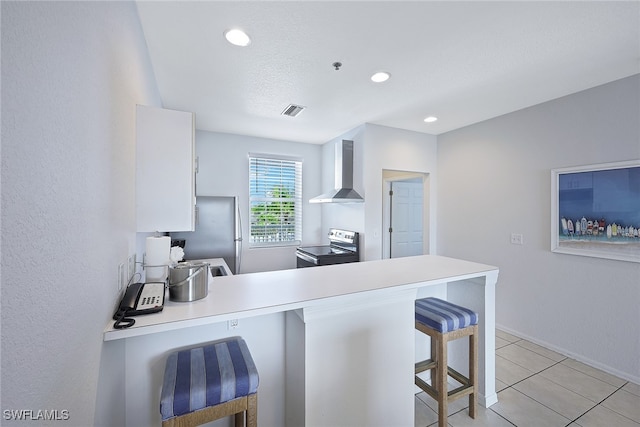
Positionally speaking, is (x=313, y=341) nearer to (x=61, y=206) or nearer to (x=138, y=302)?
(x=138, y=302)

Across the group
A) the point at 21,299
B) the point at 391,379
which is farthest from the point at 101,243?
the point at 391,379

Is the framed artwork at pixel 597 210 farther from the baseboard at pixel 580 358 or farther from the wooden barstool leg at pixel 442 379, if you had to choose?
the wooden barstool leg at pixel 442 379

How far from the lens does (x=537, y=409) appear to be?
186 centimetres

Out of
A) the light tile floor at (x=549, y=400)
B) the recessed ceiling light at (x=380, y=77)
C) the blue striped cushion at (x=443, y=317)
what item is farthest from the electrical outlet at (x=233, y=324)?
the recessed ceiling light at (x=380, y=77)

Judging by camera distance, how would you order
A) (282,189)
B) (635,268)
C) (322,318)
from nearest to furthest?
(322,318)
(635,268)
(282,189)

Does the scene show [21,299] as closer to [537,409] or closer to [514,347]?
[537,409]

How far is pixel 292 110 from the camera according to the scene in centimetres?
300

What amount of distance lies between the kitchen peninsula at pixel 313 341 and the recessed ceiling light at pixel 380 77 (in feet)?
5.50

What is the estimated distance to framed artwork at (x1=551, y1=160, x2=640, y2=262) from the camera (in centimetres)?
217

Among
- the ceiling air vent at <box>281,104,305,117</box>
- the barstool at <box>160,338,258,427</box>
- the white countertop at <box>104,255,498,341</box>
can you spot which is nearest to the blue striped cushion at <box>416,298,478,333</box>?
Result: the white countertop at <box>104,255,498,341</box>

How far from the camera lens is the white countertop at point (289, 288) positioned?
3.38 feet

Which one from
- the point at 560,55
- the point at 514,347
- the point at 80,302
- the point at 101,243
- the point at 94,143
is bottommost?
the point at 514,347

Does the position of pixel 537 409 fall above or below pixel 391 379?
below

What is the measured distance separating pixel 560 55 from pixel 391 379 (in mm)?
2629
